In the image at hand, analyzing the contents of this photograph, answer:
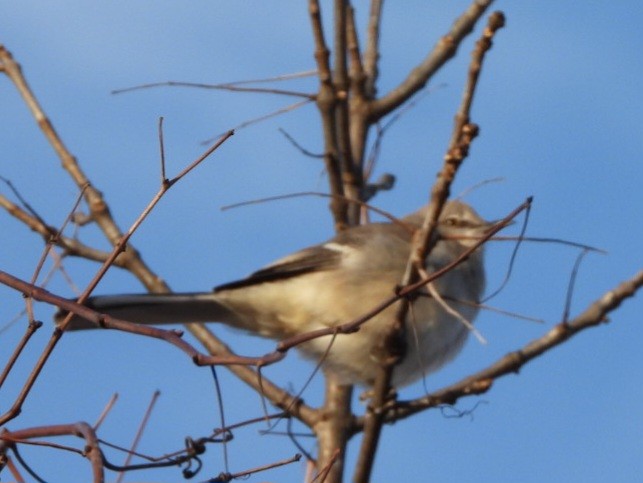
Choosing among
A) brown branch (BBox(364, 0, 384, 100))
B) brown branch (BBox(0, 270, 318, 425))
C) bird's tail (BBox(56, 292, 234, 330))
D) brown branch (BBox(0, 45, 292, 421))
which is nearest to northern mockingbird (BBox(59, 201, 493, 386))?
bird's tail (BBox(56, 292, 234, 330))

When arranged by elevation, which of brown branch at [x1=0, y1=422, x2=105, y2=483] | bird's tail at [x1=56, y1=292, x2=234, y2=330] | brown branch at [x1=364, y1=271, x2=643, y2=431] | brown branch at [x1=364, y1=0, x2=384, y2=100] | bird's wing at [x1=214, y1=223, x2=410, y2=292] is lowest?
brown branch at [x1=0, y1=422, x2=105, y2=483]

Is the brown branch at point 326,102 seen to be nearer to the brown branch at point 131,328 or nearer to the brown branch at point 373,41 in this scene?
the brown branch at point 373,41

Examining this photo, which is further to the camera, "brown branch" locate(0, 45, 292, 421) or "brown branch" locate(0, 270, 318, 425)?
"brown branch" locate(0, 45, 292, 421)

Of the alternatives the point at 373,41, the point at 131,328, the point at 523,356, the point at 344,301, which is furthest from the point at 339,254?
the point at 131,328

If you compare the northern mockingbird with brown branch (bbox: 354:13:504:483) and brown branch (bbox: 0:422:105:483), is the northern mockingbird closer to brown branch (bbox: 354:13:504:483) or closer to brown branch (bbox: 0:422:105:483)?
brown branch (bbox: 354:13:504:483)

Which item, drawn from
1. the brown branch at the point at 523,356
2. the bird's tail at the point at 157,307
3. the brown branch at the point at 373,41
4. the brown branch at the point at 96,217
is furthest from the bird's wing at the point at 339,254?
the brown branch at the point at 523,356

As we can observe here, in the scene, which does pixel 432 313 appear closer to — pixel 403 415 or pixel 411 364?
pixel 411 364

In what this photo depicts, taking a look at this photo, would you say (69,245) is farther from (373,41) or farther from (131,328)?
(131,328)
